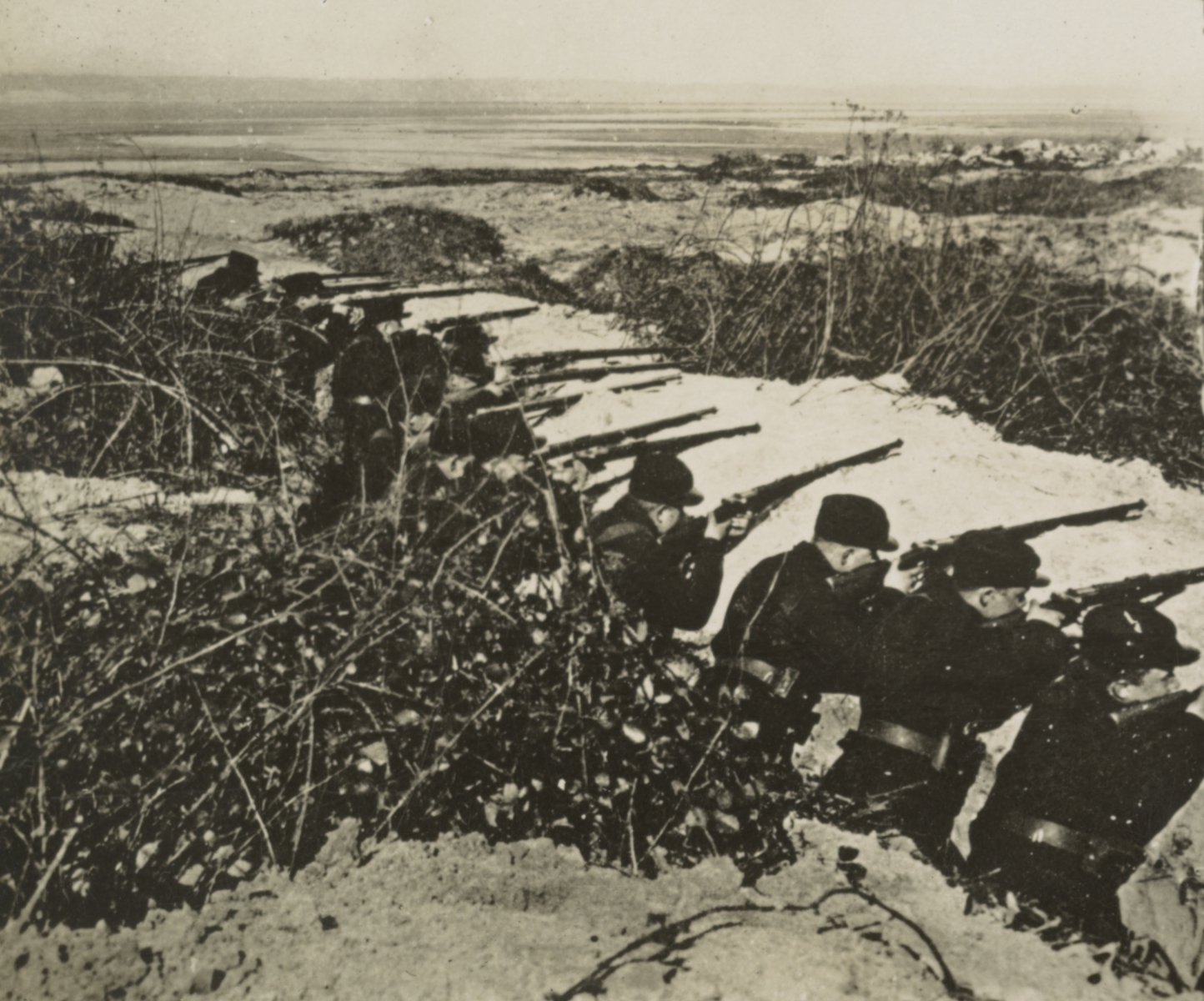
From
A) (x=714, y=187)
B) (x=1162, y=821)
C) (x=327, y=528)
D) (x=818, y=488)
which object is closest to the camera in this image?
(x=1162, y=821)

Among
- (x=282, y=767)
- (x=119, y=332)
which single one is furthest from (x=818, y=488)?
(x=119, y=332)

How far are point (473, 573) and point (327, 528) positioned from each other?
0.57 m

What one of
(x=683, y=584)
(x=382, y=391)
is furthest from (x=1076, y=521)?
(x=382, y=391)

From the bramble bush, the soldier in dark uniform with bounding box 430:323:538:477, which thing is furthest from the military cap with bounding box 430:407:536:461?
the bramble bush

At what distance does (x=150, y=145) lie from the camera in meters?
3.12

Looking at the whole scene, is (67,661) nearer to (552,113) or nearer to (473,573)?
(473,573)

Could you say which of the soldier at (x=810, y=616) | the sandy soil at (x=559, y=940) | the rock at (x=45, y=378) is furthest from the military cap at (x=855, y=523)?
the rock at (x=45, y=378)

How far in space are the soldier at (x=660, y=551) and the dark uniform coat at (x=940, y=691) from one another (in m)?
0.58

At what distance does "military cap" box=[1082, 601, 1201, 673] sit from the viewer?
242 cm

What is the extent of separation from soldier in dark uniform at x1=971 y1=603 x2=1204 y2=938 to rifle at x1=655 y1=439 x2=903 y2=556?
66cm

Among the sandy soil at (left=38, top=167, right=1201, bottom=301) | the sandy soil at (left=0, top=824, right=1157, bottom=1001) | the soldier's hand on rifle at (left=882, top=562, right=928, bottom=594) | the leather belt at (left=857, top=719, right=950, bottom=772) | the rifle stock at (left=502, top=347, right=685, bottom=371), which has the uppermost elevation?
the sandy soil at (left=38, top=167, right=1201, bottom=301)

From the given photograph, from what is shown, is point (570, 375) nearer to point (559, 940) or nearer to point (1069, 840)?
point (559, 940)

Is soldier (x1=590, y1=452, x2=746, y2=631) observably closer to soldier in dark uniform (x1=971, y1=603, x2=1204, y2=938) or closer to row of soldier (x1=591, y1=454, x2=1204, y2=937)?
row of soldier (x1=591, y1=454, x2=1204, y2=937)

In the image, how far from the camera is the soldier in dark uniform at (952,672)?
8.23 ft
